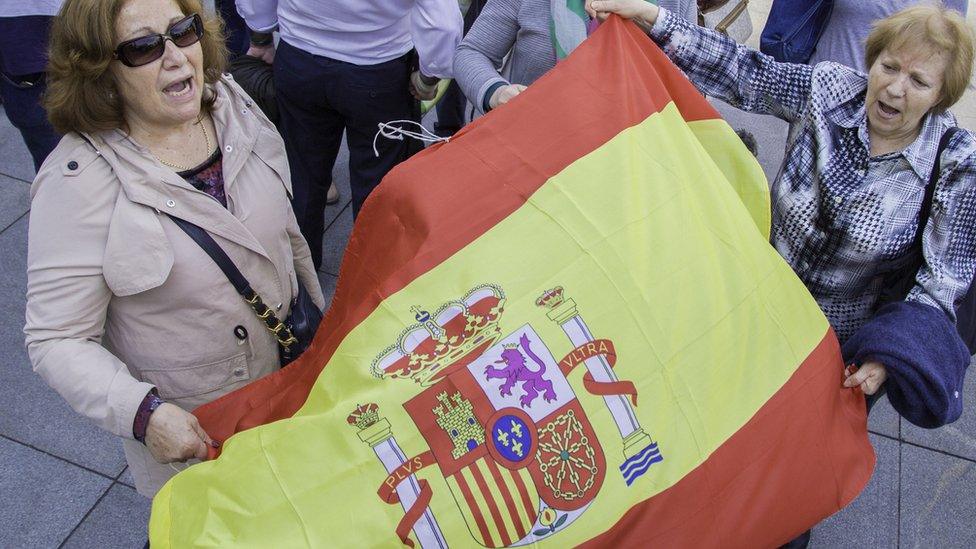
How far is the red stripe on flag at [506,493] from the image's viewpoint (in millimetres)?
1657

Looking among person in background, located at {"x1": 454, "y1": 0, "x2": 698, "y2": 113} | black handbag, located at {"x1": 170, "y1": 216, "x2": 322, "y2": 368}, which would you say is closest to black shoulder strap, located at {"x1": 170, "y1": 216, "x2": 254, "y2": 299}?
black handbag, located at {"x1": 170, "y1": 216, "x2": 322, "y2": 368}

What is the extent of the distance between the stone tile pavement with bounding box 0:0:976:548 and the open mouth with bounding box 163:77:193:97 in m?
1.76

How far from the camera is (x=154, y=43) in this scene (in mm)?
1870

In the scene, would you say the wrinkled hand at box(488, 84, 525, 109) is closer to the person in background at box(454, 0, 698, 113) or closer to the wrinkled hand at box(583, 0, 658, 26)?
the person in background at box(454, 0, 698, 113)

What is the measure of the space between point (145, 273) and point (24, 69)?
1757 millimetres

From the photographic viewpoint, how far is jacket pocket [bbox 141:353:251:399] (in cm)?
204

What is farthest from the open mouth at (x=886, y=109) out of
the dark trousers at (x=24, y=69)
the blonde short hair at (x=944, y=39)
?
the dark trousers at (x=24, y=69)

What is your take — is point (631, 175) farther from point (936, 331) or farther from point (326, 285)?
point (326, 285)

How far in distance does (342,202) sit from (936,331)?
318 cm

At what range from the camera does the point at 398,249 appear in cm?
194

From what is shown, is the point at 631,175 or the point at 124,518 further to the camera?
the point at 124,518

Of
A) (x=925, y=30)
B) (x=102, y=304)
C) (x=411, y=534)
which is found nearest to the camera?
(x=411, y=534)

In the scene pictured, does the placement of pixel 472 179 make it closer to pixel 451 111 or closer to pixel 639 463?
pixel 639 463

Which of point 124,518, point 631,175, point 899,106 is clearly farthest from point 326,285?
point 899,106
